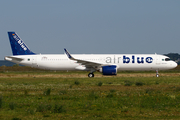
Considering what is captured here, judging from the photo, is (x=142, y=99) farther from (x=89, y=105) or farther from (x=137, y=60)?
(x=137, y=60)

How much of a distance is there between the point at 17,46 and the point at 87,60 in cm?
1060

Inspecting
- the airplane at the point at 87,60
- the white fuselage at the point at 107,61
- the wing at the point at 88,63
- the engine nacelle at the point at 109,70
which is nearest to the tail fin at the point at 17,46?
the airplane at the point at 87,60

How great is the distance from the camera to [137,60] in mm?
34875

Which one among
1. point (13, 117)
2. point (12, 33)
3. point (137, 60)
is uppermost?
point (12, 33)

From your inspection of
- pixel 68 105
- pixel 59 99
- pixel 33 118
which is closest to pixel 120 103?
pixel 68 105

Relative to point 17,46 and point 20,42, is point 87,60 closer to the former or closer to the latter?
point 20,42

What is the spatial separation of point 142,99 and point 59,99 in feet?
14.7

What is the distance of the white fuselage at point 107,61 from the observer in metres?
35.0

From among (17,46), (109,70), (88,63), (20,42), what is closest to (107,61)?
(109,70)

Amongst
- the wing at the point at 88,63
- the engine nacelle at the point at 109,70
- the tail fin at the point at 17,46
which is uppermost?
the tail fin at the point at 17,46

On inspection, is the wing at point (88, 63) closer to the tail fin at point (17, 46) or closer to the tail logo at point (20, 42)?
the tail fin at point (17, 46)

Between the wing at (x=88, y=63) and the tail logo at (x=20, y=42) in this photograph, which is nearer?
the wing at (x=88, y=63)

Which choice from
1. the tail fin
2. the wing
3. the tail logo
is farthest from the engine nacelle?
the tail logo

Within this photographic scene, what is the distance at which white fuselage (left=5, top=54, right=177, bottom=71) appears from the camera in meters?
35.0
